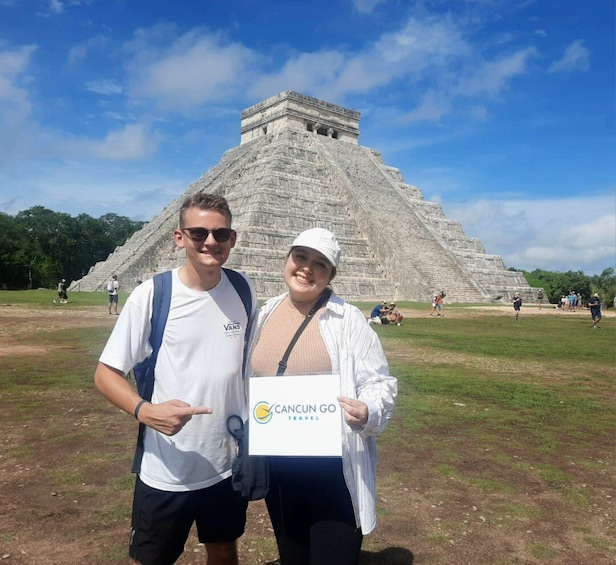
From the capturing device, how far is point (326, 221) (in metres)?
33.8

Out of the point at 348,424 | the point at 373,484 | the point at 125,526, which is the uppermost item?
the point at 348,424

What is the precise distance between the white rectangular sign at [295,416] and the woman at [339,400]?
0.09 m

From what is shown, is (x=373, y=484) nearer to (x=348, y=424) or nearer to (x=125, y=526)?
(x=348, y=424)

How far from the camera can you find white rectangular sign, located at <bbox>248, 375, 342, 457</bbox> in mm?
2482

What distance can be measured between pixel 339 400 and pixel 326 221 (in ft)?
104

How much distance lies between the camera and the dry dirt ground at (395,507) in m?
3.71

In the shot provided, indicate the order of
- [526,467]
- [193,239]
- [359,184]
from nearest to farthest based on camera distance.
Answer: [193,239] < [526,467] < [359,184]

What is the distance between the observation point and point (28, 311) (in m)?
21.2

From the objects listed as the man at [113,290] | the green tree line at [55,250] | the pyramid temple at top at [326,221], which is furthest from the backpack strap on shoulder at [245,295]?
the green tree line at [55,250]

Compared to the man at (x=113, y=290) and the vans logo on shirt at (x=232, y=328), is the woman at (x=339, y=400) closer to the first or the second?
the vans logo on shirt at (x=232, y=328)

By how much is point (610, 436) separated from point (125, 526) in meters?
5.43

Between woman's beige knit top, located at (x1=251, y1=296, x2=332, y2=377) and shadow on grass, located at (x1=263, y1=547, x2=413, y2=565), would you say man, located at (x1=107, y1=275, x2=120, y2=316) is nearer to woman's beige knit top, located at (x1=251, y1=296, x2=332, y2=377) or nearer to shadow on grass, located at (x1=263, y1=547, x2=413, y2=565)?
shadow on grass, located at (x1=263, y1=547, x2=413, y2=565)

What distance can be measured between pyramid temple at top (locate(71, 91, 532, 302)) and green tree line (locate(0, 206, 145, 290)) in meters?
21.6

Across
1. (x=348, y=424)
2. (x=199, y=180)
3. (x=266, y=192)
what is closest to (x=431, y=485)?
(x=348, y=424)
